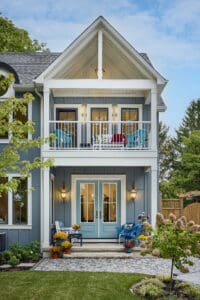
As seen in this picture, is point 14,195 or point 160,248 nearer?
point 160,248

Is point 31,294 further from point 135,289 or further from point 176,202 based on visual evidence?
point 176,202

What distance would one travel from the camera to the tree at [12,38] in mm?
26359

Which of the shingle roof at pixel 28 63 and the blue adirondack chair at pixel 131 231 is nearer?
the blue adirondack chair at pixel 131 231

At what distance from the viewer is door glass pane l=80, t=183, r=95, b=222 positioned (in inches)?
677

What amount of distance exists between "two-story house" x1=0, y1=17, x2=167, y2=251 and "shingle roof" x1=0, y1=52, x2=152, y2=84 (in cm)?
4

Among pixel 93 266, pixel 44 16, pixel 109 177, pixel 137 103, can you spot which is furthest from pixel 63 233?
pixel 44 16

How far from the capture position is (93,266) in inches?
504

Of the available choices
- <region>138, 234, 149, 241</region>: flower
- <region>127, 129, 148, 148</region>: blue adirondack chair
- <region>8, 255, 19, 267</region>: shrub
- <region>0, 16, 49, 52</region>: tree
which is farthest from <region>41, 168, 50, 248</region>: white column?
<region>0, 16, 49, 52</region>: tree

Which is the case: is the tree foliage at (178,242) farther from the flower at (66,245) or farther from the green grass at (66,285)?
the flower at (66,245)

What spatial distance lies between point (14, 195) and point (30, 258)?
2.56 metres

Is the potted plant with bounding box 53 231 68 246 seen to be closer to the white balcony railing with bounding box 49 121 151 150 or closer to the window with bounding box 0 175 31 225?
the window with bounding box 0 175 31 225

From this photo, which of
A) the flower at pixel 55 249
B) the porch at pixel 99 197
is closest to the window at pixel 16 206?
the porch at pixel 99 197

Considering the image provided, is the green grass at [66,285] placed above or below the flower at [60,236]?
below

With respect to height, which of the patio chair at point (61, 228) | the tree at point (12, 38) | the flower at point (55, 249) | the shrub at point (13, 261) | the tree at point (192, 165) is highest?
the tree at point (12, 38)
